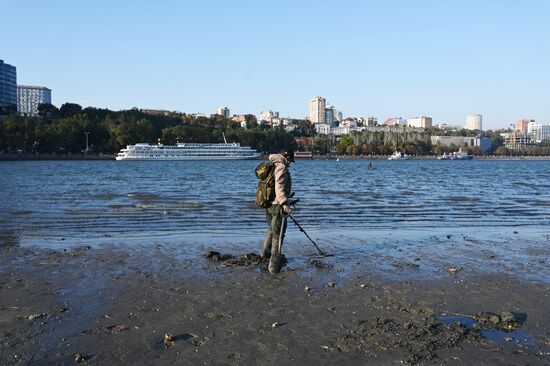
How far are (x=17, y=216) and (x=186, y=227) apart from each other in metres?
6.24

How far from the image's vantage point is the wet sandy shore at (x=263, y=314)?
5230 millimetres

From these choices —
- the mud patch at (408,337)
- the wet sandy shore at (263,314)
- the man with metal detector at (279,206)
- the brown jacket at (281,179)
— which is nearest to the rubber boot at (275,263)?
the man with metal detector at (279,206)

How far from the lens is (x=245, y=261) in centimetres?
941

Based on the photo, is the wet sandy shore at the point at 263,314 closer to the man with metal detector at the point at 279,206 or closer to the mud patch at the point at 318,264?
the mud patch at the point at 318,264

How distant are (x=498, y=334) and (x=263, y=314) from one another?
2622 mm

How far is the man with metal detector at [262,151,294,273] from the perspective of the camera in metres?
8.72

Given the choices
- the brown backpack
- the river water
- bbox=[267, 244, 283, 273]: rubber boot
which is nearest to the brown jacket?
the brown backpack

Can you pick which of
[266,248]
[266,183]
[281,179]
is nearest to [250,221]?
[266,248]

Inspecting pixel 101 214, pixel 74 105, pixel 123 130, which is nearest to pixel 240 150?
pixel 123 130

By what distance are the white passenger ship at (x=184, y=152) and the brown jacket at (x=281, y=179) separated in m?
132

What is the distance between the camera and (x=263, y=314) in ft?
21.0

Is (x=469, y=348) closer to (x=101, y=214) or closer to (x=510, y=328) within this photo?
(x=510, y=328)

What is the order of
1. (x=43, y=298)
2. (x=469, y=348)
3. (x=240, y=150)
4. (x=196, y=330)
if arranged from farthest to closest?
(x=240, y=150), (x=43, y=298), (x=196, y=330), (x=469, y=348)

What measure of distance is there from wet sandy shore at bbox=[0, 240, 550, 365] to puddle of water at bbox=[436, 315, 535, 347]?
2cm
